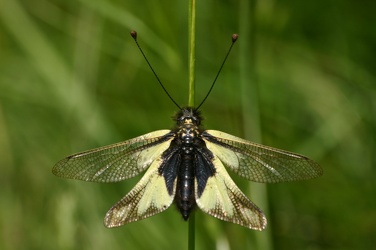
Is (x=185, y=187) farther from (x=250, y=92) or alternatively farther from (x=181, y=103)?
(x=181, y=103)

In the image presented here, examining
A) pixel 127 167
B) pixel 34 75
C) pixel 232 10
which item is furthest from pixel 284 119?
pixel 34 75

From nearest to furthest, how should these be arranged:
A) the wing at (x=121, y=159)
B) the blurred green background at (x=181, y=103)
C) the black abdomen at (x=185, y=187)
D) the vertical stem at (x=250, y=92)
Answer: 1. the black abdomen at (x=185, y=187)
2. the wing at (x=121, y=159)
3. the vertical stem at (x=250, y=92)
4. the blurred green background at (x=181, y=103)

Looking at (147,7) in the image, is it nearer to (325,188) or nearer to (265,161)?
(325,188)

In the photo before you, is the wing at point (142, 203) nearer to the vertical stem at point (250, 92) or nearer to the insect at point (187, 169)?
the insect at point (187, 169)

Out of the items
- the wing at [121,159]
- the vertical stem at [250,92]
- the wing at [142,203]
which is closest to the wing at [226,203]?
the wing at [142,203]

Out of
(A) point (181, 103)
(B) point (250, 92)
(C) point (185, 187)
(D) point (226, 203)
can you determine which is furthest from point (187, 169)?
(A) point (181, 103)

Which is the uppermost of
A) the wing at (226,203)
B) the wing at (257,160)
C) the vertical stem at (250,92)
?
the vertical stem at (250,92)

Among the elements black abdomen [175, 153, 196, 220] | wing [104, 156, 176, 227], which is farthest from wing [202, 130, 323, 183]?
wing [104, 156, 176, 227]
